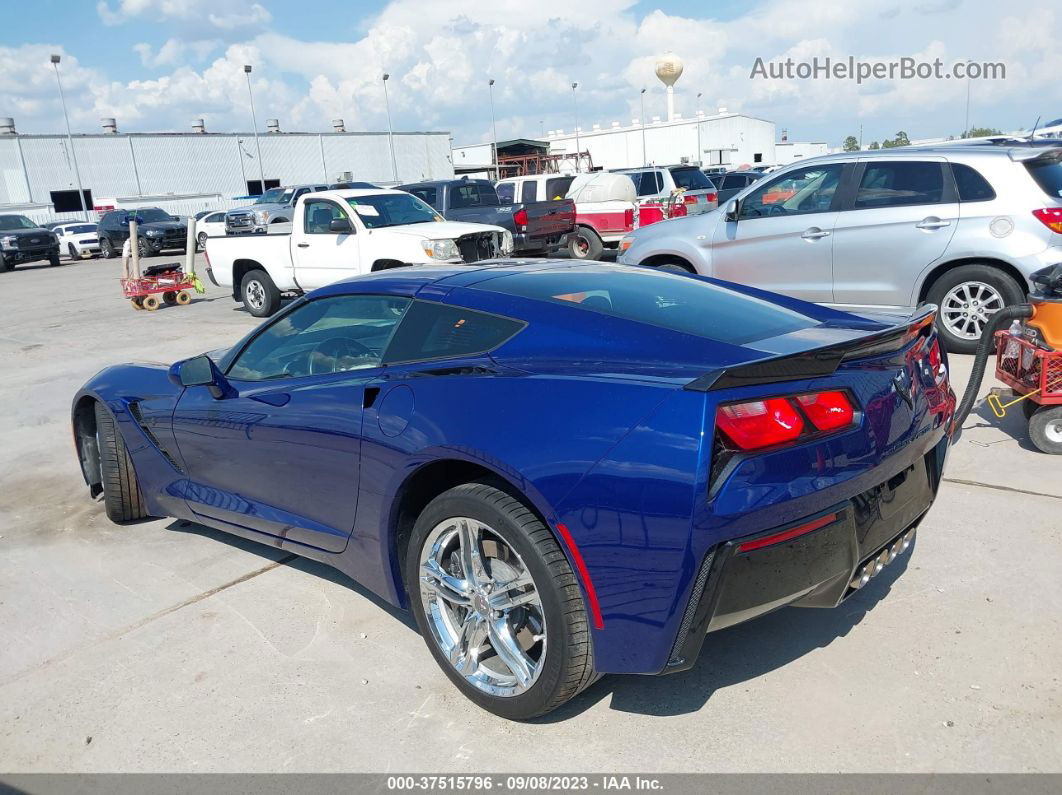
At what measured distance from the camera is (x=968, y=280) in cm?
746

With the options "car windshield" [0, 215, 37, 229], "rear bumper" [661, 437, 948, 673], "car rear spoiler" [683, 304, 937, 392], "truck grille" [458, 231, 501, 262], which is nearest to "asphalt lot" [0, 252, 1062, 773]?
"rear bumper" [661, 437, 948, 673]

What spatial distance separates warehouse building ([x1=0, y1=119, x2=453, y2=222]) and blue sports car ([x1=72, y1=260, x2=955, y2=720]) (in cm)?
4253

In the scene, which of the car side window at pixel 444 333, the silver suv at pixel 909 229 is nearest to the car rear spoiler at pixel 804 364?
the car side window at pixel 444 333

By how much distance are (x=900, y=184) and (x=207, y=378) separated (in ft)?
21.0

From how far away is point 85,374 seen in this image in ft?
32.0

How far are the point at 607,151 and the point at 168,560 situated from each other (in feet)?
262

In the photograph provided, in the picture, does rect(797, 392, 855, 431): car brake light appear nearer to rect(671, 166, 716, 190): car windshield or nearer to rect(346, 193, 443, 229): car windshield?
rect(346, 193, 443, 229): car windshield

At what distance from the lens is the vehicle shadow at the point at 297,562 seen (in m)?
3.78

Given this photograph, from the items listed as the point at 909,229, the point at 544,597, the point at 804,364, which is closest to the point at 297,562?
the point at 544,597

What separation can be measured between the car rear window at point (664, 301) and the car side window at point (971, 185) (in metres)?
4.80

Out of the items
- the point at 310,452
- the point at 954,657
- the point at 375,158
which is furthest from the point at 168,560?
the point at 375,158

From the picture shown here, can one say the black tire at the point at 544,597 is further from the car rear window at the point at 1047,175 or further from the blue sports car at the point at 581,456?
the car rear window at the point at 1047,175

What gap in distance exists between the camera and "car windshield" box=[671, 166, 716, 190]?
20.2 meters
